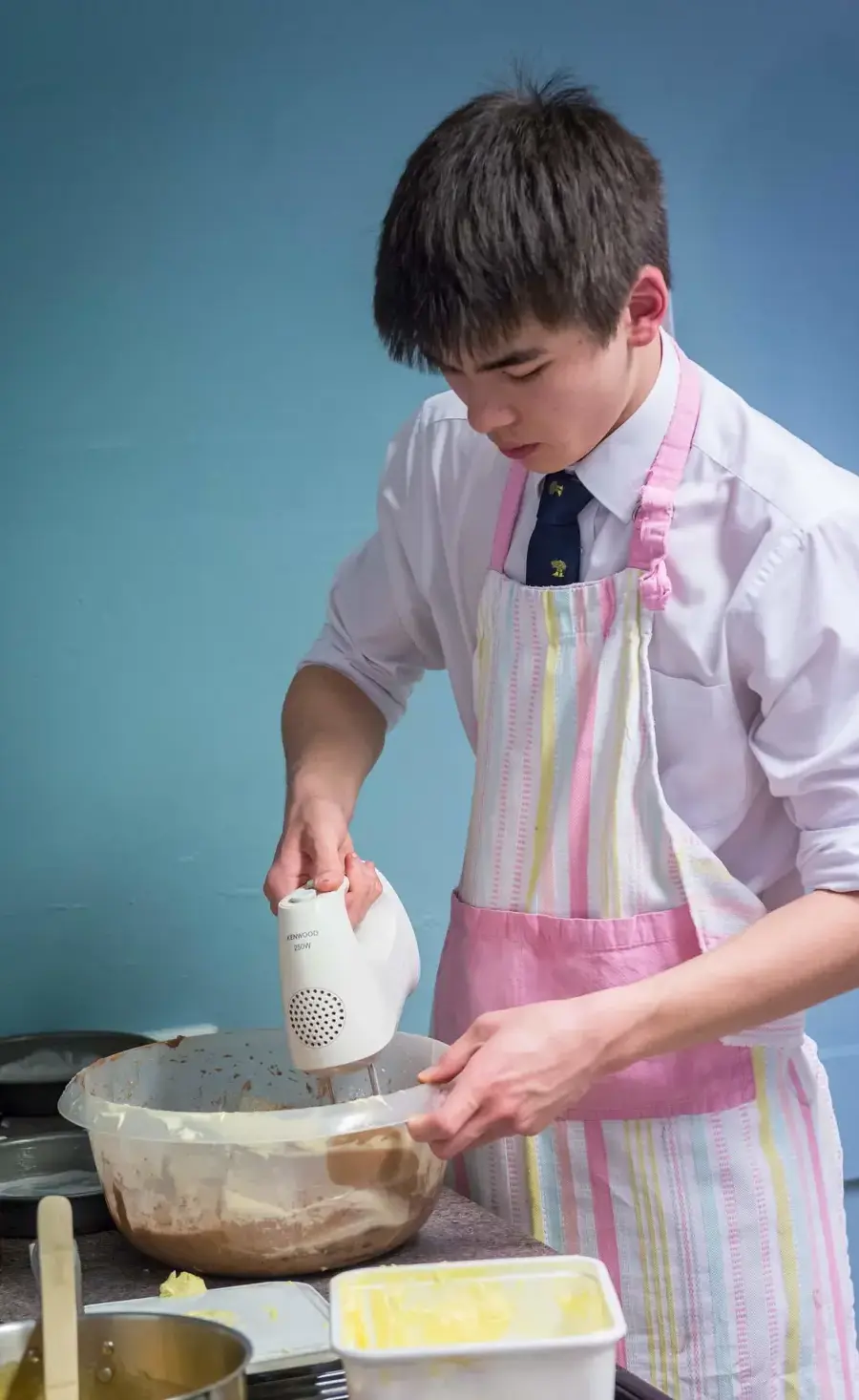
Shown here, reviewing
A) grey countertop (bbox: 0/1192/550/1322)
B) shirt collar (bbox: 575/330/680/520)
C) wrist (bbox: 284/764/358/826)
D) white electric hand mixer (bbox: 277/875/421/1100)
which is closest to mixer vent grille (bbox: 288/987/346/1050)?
white electric hand mixer (bbox: 277/875/421/1100)

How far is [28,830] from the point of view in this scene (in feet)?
6.28

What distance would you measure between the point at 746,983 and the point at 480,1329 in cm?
42

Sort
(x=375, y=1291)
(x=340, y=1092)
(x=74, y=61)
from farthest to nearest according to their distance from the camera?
1. (x=74, y=61)
2. (x=340, y=1092)
3. (x=375, y=1291)

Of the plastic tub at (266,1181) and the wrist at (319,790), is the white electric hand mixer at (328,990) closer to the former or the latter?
the plastic tub at (266,1181)

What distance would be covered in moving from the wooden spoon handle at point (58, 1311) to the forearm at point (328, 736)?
2.41 feet

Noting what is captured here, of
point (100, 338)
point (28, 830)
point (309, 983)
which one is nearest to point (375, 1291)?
point (309, 983)

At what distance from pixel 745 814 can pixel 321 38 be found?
1.30 meters

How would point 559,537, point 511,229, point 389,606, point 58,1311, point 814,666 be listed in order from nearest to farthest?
point 58,1311
point 511,229
point 814,666
point 559,537
point 389,606

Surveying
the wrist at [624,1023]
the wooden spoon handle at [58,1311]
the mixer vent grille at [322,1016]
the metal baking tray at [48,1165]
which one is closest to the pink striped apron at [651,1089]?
the wrist at [624,1023]

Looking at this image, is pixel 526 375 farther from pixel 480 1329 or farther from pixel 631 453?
pixel 480 1329

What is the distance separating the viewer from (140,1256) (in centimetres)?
126

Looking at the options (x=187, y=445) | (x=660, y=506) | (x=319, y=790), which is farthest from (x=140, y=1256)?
(x=187, y=445)

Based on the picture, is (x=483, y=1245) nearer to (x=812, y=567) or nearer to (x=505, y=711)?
(x=505, y=711)

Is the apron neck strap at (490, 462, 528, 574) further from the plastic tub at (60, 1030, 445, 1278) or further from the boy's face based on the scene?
the plastic tub at (60, 1030, 445, 1278)
